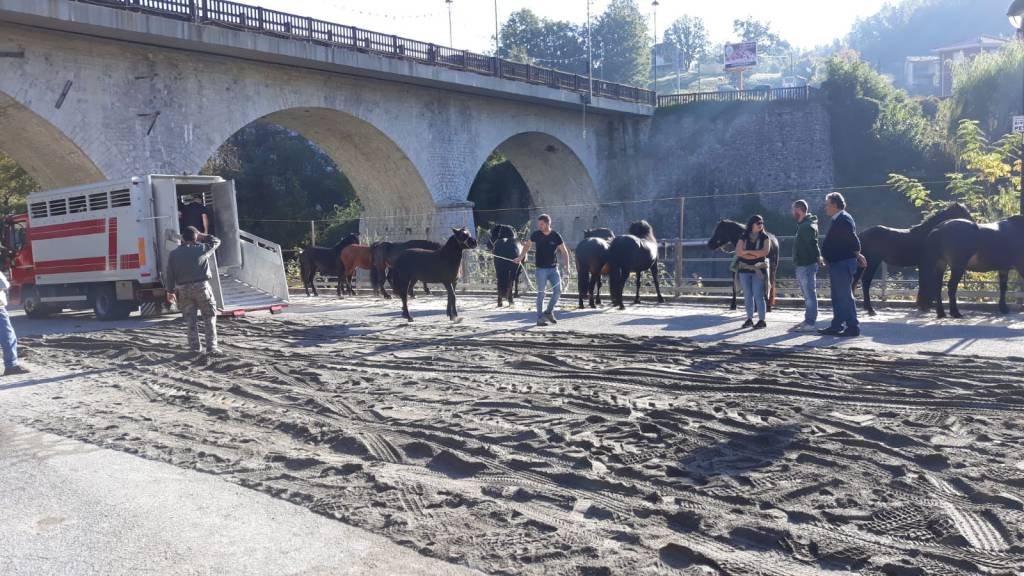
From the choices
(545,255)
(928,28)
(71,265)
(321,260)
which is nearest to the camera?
(545,255)

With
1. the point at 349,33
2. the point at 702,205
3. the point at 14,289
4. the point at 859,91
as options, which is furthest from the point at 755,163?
the point at 14,289

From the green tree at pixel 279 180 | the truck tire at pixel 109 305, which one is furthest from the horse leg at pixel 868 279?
the green tree at pixel 279 180

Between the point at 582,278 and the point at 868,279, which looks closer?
the point at 868,279

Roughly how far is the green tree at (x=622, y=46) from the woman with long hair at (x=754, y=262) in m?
105

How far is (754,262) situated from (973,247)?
342 centimetres

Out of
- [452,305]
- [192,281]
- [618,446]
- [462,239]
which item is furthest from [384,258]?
[618,446]

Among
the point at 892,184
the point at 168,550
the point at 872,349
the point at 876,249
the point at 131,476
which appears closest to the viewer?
the point at 168,550

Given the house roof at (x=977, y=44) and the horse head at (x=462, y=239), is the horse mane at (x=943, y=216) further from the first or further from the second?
Result: the house roof at (x=977, y=44)

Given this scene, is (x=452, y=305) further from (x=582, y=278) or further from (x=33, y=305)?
(x=33, y=305)

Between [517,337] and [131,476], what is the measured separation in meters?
7.12

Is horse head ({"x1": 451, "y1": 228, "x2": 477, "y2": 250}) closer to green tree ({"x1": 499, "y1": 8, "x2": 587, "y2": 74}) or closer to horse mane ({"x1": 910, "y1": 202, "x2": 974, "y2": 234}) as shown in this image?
horse mane ({"x1": 910, "y1": 202, "x2": 974, "y2": 234})

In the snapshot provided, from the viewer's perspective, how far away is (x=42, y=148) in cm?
2347

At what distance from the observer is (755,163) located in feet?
142

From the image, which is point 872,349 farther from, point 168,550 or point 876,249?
point 168,550
